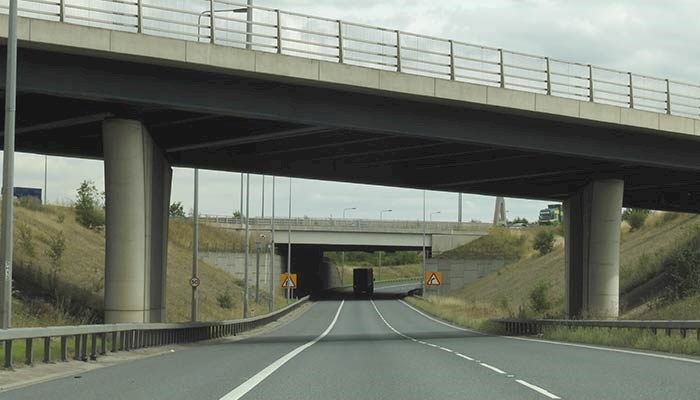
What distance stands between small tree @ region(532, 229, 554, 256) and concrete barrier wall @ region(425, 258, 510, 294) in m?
5.41

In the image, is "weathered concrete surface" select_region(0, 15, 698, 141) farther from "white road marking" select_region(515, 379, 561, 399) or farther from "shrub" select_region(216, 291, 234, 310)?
"shrub" select_region(216, 291, 234, 310)

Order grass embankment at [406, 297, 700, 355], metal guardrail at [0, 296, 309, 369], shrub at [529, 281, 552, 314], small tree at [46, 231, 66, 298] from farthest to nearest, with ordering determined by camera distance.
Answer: shrub at [529, 281, 552, 314] < small tree at [46, 231, 66, 298] < grass embankment at [406, 297, 700, 355] < metal guardrail at [0, 296, 309, 369]

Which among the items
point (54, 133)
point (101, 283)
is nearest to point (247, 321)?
point (101, 283)

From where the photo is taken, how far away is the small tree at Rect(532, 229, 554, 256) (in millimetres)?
106438

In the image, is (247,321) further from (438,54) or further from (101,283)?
(438,54)

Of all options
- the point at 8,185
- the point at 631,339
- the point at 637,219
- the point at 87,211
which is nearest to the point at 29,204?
the point at 87,211

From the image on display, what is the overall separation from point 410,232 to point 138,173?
73469mm

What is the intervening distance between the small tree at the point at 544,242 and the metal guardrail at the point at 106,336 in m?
68.0

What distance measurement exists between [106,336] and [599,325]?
17.3 m

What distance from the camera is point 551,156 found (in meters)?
37.8

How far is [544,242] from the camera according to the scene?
107 meters

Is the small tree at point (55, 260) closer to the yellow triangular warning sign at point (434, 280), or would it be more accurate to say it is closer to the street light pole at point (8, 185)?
the street light pole at point (8, 185)

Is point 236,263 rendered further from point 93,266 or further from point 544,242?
point 93,266

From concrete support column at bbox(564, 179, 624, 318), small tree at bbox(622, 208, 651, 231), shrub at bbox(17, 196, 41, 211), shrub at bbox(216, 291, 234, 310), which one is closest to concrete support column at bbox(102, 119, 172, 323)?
concrete support column at bbox(564, 179, 624, 318)
